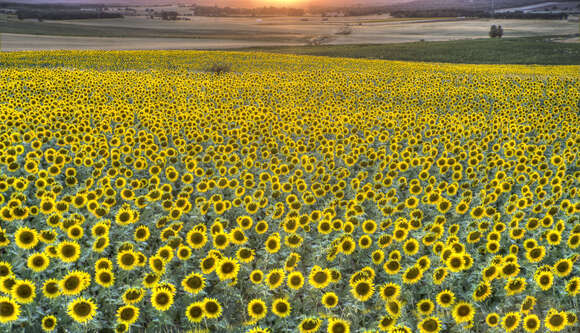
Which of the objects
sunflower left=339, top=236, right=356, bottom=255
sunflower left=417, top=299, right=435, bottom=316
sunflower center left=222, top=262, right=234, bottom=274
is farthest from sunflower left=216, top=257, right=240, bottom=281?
sunflower left=417, top=299, right=435, bottom=316

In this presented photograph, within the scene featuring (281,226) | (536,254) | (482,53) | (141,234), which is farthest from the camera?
(482,53)

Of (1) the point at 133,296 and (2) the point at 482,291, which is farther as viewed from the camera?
(2) the point at 482,291

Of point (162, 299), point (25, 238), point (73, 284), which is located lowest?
point (162, 299)

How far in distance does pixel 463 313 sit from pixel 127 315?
143 inches

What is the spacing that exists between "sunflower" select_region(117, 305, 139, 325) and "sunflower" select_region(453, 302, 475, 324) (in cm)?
346

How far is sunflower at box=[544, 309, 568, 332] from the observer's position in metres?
3.72

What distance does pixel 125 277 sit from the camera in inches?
191

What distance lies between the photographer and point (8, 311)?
356 centimetres

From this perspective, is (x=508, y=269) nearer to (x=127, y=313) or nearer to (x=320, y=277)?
(x=320, y=277)

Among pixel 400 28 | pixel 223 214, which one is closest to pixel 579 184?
pixel 223 214

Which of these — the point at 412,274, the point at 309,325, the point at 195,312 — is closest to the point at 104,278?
the point at 195,312

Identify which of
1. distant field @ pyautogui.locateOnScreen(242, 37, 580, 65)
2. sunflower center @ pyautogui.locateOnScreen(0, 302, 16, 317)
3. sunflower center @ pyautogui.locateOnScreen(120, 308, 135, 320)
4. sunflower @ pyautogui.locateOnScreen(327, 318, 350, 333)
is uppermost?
distant field @ pyautogui.locateOnScreen(242, 37, 580, 65)

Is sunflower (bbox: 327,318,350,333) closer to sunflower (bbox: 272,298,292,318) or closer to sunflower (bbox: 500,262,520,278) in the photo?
sunflower (bbox: 272,298,292,318)

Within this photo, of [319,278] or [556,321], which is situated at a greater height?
[319,278]
